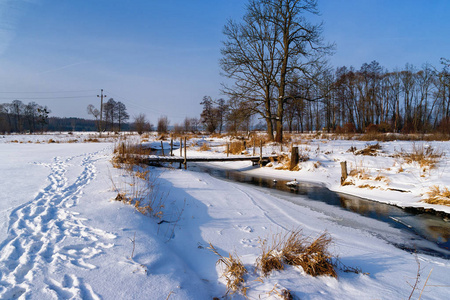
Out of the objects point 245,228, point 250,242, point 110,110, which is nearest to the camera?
point 250,242

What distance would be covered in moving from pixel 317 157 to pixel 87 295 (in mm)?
12144

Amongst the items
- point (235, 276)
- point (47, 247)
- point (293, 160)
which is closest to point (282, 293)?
point (235, 276)

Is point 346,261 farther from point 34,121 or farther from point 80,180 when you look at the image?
point 34,121

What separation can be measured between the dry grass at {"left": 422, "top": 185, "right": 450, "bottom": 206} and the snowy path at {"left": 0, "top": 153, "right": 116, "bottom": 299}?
8087mm

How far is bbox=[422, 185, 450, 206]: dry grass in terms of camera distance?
626 centimetres

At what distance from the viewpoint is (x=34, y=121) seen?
218ft

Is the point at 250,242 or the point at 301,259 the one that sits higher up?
the point at 301,259

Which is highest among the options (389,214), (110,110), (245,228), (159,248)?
(110,110)

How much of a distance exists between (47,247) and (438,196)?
893cm

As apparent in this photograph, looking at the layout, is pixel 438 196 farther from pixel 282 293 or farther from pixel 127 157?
pixel 127 157

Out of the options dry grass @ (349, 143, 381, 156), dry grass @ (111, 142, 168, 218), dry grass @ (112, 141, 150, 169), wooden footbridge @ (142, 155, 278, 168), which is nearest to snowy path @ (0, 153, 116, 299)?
dry grass @ (111, 142, 168, 218)

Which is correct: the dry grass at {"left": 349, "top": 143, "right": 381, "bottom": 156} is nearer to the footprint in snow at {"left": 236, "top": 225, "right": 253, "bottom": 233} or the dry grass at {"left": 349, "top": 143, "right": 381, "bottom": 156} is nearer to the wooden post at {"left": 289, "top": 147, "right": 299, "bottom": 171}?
the wooden post at {"left": 289, "top": 147, "right": 299, "bottom": 171}

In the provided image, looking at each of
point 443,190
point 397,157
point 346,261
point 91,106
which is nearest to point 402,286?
point 346,261

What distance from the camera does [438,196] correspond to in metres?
6.43
